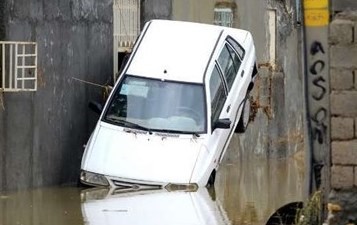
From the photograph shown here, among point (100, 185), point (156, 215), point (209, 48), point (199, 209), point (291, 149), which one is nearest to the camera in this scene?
point (156, 215)

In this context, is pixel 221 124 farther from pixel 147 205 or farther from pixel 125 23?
pixel 125 23

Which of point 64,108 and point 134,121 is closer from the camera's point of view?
point 134,121

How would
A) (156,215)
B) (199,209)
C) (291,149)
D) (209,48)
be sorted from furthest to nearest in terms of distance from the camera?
1. (291,149)
2. (209,48)
3. (199,209)
4. (156,215)

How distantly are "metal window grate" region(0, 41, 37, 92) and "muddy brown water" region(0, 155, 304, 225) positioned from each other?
165 cm

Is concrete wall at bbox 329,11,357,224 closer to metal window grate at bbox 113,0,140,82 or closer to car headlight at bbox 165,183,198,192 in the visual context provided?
car headlight at bbox 165,183,198,192

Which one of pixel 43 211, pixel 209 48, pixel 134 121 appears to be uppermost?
pixel 209 48

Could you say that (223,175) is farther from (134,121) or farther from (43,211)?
(43,211)

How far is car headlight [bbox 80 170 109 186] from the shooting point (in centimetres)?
1700

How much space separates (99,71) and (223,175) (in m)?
3.33

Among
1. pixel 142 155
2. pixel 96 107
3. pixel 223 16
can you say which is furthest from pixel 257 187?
pixel 223 16

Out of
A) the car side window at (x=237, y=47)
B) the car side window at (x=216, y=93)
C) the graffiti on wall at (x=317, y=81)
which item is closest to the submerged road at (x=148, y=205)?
the car side window at (x=216, y=93)

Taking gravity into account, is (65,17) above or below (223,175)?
above

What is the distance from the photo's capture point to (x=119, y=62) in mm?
21172

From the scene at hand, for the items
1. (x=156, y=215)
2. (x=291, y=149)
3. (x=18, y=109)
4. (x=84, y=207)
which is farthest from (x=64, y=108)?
(x=291, y=149)
